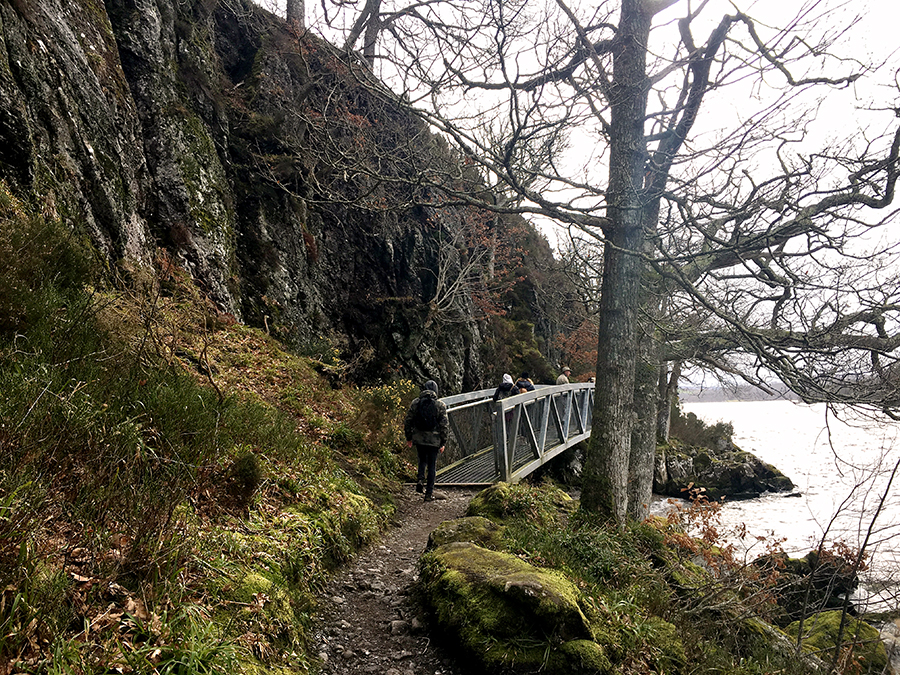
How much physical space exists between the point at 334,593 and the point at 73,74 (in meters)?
7.89

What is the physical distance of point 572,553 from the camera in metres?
4.93

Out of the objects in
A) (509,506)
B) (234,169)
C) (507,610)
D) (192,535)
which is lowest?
(509,506)

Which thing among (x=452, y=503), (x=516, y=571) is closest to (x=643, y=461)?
(x=452, y=503)

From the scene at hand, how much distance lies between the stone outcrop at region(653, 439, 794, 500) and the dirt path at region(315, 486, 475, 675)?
54.9 ft

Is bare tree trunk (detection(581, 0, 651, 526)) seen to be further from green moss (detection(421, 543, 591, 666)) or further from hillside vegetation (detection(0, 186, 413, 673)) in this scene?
hillside vegetation (detection(0, 186, 413, 673))

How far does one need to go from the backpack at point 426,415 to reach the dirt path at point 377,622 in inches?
84.2

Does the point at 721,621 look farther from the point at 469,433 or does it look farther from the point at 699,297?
the point at 469,433

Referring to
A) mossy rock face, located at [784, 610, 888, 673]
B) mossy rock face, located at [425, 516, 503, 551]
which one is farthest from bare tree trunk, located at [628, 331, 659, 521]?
mossy rock face, located at [425, 516, 503, 551]

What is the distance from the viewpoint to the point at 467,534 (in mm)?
4602

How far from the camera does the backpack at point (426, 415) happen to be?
7.17 m

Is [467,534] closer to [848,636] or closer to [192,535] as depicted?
[192,535]

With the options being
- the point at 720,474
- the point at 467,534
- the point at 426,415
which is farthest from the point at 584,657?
the point at 720,474

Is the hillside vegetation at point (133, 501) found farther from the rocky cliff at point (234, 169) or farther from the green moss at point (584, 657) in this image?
the rocky cliff at point (234, 169)

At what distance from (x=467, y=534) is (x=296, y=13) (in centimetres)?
1653
